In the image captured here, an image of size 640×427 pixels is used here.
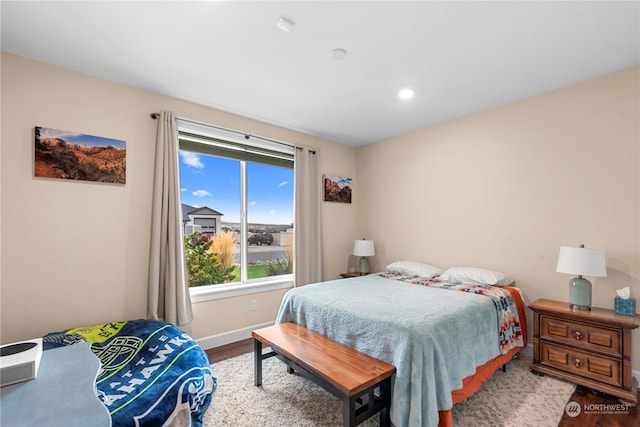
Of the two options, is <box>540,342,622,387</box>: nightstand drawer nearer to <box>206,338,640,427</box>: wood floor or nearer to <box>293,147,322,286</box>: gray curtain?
<box>206,338,640,427</box>: wood floor

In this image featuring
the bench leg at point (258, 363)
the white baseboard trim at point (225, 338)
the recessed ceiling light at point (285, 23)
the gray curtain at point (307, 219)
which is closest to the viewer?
the recessed ceiling light at point (285, 23)

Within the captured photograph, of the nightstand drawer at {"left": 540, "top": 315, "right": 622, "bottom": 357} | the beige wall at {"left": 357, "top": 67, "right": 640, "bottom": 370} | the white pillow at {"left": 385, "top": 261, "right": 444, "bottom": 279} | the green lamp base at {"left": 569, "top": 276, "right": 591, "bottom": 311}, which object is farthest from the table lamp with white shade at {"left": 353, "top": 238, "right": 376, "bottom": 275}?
the green lamp base at {"left": 569, "top": 276, "right": 591, "bottom": 311}

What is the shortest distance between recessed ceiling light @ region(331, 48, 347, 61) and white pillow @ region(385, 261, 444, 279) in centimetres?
246

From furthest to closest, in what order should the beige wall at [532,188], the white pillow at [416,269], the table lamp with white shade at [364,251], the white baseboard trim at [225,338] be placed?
the table lamp with white shade at [364,251]
the white pillow at [416,269]
the white baseboard trim at [225,338]
the beige wall at [532,188]

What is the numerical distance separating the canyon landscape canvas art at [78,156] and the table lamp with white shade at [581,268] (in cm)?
384

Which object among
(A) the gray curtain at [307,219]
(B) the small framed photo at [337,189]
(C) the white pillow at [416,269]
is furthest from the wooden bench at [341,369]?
(B) the small framed photo at [337,189]

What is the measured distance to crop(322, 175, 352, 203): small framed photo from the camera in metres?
4.18

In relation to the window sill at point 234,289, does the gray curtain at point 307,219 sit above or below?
above

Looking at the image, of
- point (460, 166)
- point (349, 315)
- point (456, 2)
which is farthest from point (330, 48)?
point (460, 166)

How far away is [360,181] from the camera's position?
15.1 ft

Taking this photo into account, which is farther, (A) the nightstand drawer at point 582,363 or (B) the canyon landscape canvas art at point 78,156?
(B) the canyon landscape canvas art at point 78,156

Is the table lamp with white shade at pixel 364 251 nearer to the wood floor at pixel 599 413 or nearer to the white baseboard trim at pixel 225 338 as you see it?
the white baseboard trim at pixel 225 338

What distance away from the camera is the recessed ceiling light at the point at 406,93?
270cm

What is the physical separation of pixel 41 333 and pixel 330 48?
3093mm
